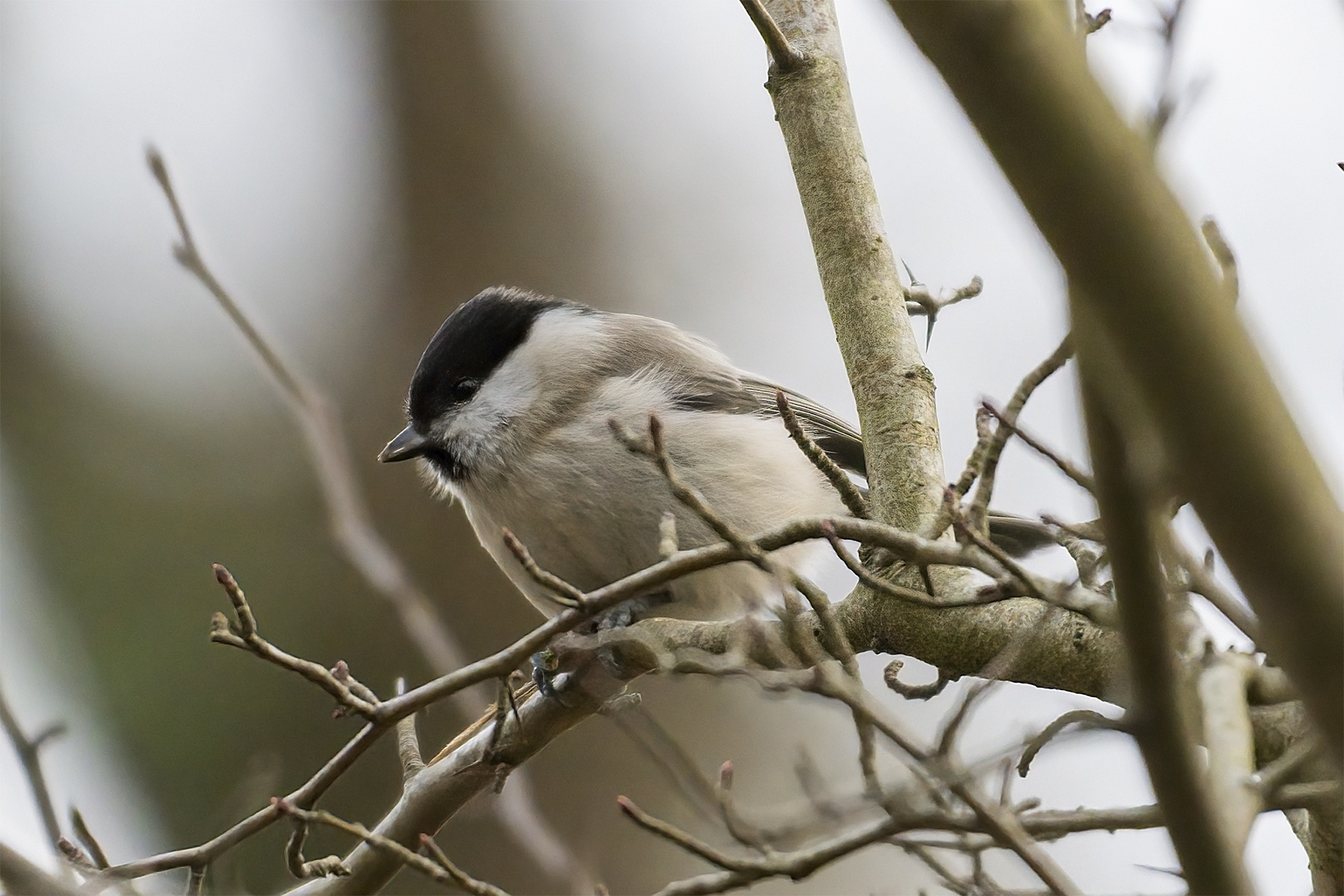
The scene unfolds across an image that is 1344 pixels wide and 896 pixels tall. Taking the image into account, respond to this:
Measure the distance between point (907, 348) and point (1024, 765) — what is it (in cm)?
98

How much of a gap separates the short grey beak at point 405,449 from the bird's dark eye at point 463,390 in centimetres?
14

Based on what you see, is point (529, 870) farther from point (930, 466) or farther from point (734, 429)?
point (930, 466)

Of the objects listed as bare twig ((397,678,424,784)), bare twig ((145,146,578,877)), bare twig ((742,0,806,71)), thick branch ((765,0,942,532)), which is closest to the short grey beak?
bare twig ((145,146,578,877))

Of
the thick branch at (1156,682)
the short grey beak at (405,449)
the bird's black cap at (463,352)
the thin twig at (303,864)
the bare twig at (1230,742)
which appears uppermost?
the bird's black cap at (463,352)

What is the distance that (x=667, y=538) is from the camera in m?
1.67

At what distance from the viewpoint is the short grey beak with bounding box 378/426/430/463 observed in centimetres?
327

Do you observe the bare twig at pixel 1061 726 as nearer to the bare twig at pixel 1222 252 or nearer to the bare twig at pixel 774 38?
the bare twig at pixel 1222 252

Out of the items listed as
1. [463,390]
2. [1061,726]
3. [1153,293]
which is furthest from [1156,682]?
[463,390]

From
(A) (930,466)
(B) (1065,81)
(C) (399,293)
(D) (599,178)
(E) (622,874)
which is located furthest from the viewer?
(D) (599,178)

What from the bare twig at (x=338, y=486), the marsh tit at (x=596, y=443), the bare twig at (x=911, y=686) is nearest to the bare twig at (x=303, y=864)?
the bare twig at (x=338, y=486)

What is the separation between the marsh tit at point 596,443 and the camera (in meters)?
2.85

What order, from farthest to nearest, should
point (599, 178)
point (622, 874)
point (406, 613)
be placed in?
point (599, 178)
point (622, 874)
point (406, 613)

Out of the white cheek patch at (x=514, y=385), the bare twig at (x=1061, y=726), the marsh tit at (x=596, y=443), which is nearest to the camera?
the bare twig at (x=1061, y=726)

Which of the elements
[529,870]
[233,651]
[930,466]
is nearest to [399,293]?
[233,651]
